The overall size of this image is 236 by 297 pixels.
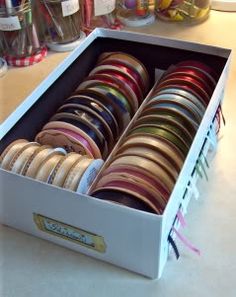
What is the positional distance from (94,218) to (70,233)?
0.21ft

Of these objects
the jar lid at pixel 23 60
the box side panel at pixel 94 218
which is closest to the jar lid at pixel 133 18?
the jar lid at pixel 23 60

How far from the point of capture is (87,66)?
82cm

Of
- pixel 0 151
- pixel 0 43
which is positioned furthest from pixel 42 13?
pixel 0 151

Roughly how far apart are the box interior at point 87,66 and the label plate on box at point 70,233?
151mm

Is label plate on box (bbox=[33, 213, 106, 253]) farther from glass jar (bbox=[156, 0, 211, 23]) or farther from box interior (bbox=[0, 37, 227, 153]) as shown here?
glass jar (bbox=[156, 0, 211, 23])

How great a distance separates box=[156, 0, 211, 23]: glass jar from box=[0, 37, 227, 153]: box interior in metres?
0.27

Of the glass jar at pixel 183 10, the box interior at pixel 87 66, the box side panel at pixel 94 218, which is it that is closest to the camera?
the box side panel at pixel 94 218

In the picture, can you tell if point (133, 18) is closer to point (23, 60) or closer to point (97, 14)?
point (97, 14)

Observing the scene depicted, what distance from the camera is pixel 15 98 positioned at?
826mm

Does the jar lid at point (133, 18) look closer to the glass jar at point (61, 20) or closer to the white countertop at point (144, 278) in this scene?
the glass jar at point (61, 20)

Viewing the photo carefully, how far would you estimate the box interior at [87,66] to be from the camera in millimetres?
699

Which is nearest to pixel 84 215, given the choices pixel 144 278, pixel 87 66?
pixel 144 278

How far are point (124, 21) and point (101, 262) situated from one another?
656 mm

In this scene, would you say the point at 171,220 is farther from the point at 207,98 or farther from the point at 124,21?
the point at 124,21
